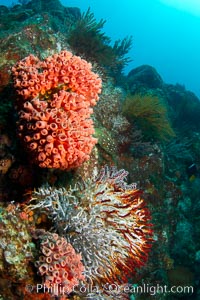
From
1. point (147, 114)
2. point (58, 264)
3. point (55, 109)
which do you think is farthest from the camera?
point (147, 114)

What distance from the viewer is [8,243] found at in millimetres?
2703

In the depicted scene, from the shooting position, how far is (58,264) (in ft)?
9.28

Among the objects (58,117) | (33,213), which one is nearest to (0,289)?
(33,213)

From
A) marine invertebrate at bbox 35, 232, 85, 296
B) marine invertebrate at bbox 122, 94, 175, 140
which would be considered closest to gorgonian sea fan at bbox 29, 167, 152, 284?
marine invertebrate at bbox 35, 232, 85, 296

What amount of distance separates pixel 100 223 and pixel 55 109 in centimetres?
150

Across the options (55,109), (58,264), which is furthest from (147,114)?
(58,264)

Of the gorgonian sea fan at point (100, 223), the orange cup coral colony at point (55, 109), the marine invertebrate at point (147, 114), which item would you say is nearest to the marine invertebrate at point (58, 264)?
the gorgonian sea fan at point (100, 223)

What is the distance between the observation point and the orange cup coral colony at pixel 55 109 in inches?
129

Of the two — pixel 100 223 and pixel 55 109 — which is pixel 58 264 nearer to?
pixel 100 223

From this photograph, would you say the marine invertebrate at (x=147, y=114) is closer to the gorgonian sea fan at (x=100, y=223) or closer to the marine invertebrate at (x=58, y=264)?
the gorgonian sea fan at (x=100, y=223)

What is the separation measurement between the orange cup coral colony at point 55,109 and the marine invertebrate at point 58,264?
3.13 feet

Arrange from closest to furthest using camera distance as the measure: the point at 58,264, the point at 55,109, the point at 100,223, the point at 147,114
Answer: the point at 58,264 → the point at 55,109 → the point at 100,223 → the point at 147,114

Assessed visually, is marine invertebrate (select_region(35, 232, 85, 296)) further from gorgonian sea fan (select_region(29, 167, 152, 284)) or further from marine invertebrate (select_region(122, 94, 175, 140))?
marine invertebrate (select_region(122, 94, 175, 140))

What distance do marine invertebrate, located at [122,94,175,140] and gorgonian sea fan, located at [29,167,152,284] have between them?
2.62 metres
